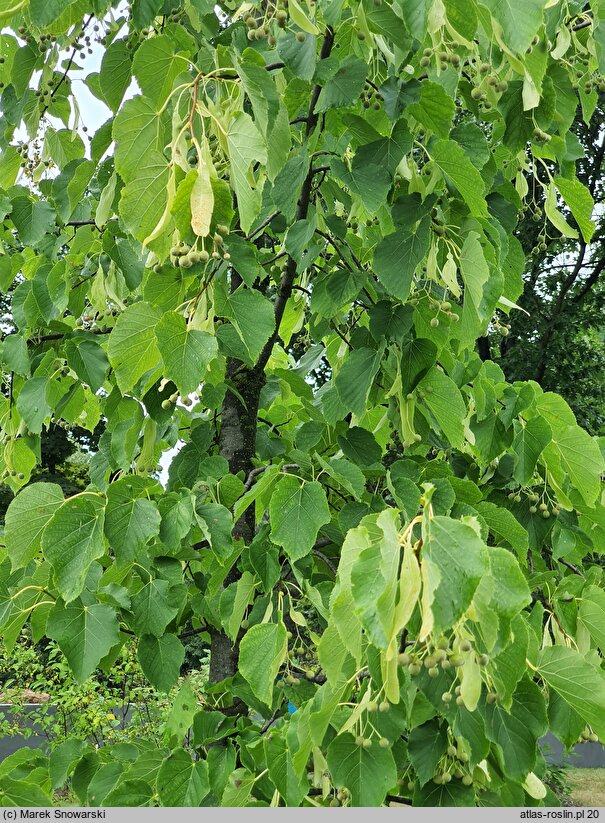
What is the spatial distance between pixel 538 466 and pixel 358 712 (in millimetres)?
895

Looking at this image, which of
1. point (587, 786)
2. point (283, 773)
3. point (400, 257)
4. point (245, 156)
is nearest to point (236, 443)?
point (400, 257)

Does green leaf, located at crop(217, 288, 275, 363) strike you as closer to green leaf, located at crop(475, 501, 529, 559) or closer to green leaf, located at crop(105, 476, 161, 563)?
green leaf, located at crop(105, 476, 161, 563)

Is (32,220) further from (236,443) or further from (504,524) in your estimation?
(504,524)

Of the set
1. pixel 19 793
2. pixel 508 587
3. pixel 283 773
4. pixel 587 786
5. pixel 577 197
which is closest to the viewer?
pixel 508 587

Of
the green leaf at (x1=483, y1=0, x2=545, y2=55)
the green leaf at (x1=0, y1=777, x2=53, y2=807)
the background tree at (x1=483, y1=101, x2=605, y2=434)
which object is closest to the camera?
the green leaf at (x1=483, y1=0, x2=545, y2=55)

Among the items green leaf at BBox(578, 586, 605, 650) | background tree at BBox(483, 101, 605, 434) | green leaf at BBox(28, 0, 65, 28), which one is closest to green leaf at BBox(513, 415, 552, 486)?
green leaf at BBox(578, 586, 605, 650)

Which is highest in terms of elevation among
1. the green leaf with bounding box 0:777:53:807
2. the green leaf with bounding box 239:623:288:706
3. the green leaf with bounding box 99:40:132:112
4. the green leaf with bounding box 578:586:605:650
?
the green leaf with bounding box 99:40:132:112

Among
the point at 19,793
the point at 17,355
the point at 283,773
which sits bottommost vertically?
the point at 19,793

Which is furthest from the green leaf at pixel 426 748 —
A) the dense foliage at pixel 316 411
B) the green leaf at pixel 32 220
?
the green leaf at pixel 32 220

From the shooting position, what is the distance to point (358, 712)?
112cm

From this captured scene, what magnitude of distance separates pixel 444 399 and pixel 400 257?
291 millimetres

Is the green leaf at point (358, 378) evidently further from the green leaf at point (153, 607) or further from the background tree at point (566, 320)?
the background tree at point (566, 320)

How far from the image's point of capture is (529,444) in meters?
1.64

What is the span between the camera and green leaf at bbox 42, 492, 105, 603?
1.45m
